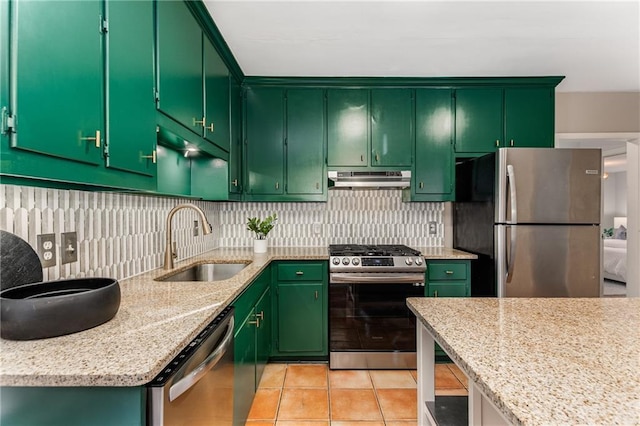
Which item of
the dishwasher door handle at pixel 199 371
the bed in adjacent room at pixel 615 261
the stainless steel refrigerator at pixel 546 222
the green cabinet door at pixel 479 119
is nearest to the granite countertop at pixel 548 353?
the dishwasher door handle at pixel 199 371

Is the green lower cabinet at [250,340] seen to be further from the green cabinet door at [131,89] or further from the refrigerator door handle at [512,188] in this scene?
the refrigerator door handle at [512,188]

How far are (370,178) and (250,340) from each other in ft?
5.58

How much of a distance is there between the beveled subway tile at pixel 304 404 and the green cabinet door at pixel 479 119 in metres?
2.40

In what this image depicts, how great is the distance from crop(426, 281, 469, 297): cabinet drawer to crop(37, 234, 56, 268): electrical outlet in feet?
8.19

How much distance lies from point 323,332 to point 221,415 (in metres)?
1.50

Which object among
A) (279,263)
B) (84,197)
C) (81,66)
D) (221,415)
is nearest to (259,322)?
(279,263)

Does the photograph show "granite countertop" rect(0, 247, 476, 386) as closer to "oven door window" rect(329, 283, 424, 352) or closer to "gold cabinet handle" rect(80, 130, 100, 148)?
"gold cabinet handle" rect(80, 130, 100, 148)

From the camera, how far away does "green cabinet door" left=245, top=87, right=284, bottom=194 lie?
9.86 feet

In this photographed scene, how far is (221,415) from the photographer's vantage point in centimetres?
130

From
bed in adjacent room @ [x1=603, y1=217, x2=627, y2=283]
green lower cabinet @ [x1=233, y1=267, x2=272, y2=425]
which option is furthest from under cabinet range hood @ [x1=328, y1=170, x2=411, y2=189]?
bed in adjacent room @ [x1=603, y1=217, x2=627, y2=283]

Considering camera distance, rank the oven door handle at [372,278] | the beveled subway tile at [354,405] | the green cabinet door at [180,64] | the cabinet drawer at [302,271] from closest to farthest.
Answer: the green cabinet door at [180,64], the beveled subway tile at [354,405], the oven door handle at [372,278], the cabinet drawer at [302,271]

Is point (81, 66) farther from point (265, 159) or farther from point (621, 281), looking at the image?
point (621, 281)

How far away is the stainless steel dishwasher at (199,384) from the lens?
2.72 ft

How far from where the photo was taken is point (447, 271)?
2760mm
